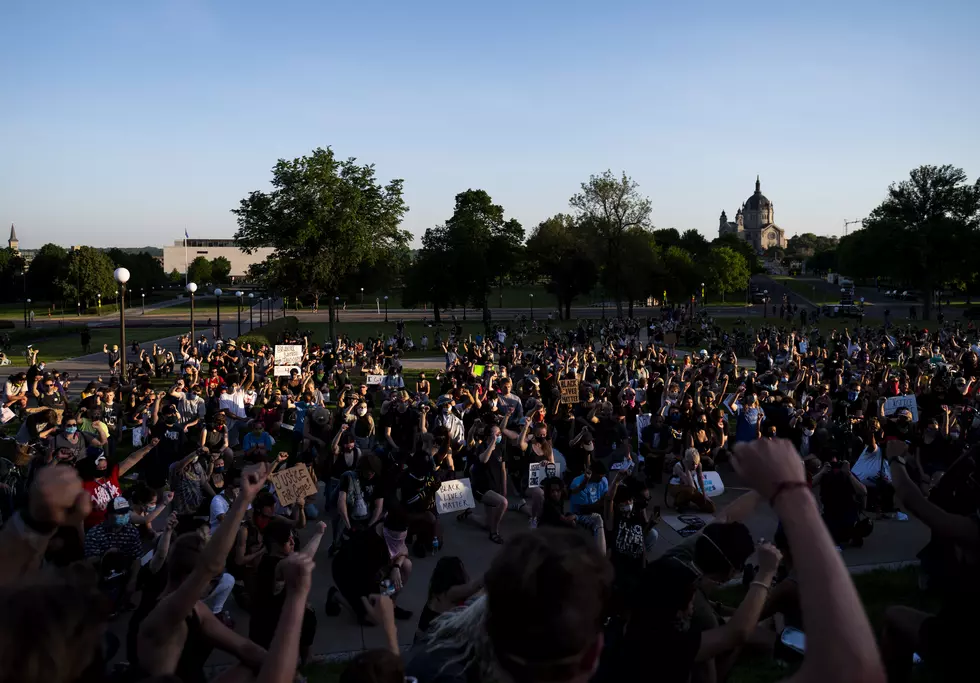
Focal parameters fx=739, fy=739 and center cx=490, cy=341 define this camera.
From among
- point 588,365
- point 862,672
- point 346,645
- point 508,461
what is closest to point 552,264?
point 588,365

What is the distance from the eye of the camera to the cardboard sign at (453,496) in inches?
378

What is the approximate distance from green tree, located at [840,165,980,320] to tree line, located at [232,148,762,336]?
18411 mm

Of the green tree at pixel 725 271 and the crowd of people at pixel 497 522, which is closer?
the crowd of people at pixel 497 522

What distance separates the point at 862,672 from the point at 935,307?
273ft

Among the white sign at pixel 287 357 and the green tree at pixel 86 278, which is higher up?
the green tree at pixel 86 278

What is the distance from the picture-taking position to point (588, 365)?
69.7ft

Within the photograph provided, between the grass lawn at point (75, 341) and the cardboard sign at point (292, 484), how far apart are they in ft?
105

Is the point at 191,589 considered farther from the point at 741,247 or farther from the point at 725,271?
the point at 741,247

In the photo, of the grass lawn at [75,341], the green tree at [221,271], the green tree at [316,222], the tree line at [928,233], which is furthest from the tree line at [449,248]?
the green tree at [221,271]

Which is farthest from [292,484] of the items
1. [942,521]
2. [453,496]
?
[942,521]

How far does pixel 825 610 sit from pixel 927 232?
3085 inches

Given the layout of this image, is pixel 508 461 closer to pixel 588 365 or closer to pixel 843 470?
pixel 843 470

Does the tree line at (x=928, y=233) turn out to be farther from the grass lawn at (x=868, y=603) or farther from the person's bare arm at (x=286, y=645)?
the person's bare arm at (x=286, y=645)

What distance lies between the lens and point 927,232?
6844cm
